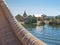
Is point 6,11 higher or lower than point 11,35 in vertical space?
higher

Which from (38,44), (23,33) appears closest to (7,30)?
(23,33)

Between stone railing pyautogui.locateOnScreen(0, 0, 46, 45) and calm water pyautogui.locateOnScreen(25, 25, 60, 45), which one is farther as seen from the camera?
calm water pyautogui.locateOnScreen(25, 25, 60, 45)

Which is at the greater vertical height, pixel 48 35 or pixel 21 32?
pixel 21 32

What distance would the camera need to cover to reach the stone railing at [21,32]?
2.13ft

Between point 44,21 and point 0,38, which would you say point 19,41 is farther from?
point 44,21

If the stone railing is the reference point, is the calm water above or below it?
below

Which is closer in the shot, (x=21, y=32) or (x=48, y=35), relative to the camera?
(x=21, y=32)

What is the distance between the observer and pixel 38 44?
1.97 feet

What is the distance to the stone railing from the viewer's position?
2.13 ft

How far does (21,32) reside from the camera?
2.67 ft

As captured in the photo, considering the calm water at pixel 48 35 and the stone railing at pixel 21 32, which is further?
the calm water at pixel 48 35

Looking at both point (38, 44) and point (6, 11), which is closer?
point (38, 44)

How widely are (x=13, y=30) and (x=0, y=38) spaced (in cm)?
7

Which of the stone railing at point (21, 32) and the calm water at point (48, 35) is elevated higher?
the stone railing at point (21, 32)
